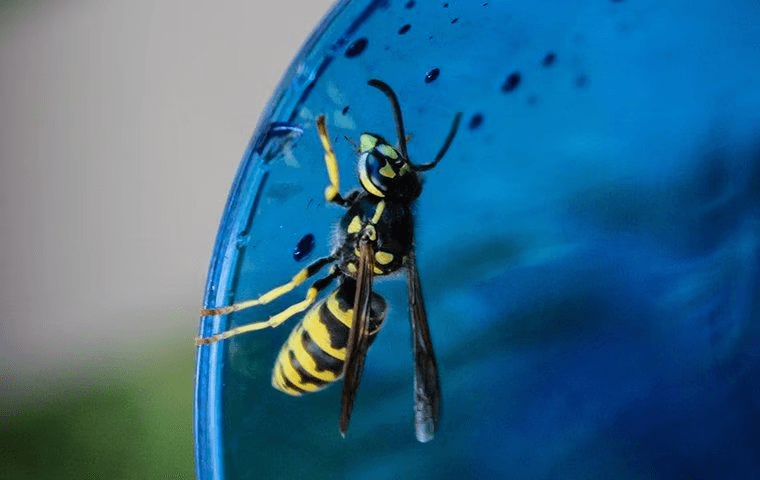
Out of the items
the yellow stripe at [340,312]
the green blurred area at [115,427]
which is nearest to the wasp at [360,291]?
the yellow stripe at [340,312]

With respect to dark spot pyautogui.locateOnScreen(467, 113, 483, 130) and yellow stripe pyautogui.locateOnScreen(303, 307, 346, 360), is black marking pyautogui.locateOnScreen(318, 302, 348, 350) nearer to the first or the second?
yellow stripe pyautogui.locateOnScreen(303, 307, 346, 360)

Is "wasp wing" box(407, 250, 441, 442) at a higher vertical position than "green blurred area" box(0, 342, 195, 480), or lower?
lower

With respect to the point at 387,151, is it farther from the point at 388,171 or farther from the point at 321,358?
the point at 321,358

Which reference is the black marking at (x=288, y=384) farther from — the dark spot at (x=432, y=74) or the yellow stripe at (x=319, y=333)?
the dark spot at (x=432, y=74)

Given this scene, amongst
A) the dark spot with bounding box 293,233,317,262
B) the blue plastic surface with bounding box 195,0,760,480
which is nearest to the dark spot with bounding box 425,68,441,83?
the blue plastic surface with bounding box 195,0,760,480

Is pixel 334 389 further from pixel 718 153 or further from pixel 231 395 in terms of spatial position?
pixel 718 153

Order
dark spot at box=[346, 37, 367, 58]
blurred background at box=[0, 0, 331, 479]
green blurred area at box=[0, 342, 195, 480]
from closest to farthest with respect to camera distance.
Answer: dark spot at box=[346, 37, 367, 58], green blurred area at box=[0, 342, 195, 480], blurred background at box=[0, 0, 331, 479]

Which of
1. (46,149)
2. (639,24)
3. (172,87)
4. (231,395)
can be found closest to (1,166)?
(46,149)
